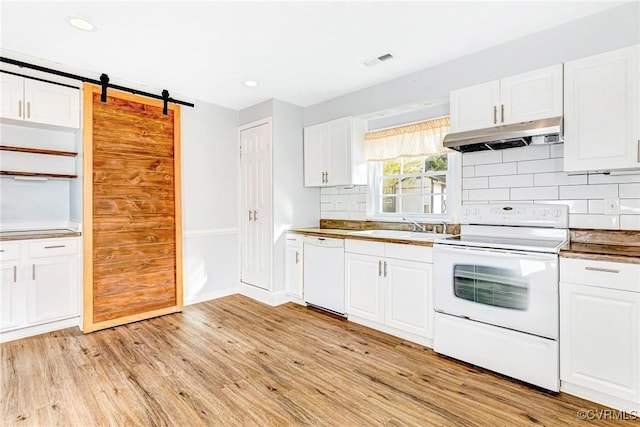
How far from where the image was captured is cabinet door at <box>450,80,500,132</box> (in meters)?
2.62

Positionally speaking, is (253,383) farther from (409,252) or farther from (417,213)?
(417,213)

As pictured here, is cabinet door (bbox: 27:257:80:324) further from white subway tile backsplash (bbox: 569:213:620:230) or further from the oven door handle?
white subway tile backsplash (bbox: 569:213:620:230)

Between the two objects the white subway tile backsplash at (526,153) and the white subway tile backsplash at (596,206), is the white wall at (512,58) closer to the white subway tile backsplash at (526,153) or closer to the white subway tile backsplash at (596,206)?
the white subway tile backsplash at (526,153)

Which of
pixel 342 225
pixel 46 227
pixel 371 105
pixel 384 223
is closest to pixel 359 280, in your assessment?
pixel 384 223

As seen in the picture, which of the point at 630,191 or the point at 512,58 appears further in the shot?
the point at 512,58

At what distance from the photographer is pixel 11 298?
114 inches

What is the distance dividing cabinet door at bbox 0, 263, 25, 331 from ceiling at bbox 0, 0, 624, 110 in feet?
6.29

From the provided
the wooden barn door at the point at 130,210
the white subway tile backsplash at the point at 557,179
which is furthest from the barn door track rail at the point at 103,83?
the white subway tile backsplash at the point at 557,179

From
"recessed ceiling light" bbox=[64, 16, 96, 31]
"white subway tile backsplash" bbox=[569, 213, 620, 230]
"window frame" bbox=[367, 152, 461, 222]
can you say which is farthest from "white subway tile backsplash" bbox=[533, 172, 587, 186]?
"recessed ceiling light" bbox=[64, 16, 96, 31]

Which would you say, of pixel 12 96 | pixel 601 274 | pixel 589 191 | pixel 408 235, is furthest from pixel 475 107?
pixel 12 96

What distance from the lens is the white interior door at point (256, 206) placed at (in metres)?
4.07

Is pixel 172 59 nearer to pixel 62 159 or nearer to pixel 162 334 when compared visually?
pixel 62 159

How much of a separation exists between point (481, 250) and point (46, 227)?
4212 mm

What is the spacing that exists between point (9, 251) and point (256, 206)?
2395 mm
